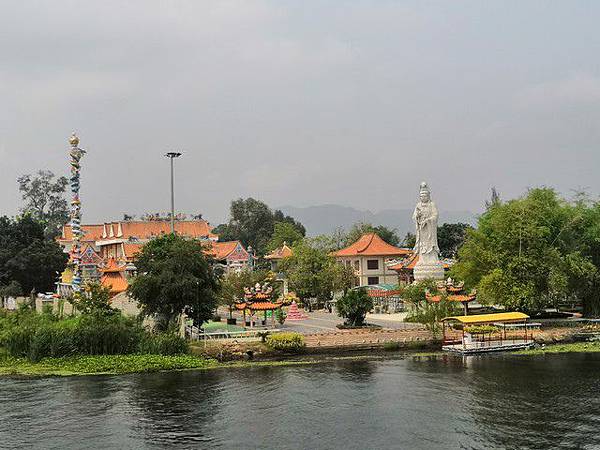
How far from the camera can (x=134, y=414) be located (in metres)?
21.0

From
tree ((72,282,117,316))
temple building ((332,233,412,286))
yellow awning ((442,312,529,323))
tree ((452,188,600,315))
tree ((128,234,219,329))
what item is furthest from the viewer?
temple building ((332,233,412,286))

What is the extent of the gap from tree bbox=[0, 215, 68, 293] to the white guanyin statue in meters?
28.4

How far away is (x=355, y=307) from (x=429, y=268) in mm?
12403

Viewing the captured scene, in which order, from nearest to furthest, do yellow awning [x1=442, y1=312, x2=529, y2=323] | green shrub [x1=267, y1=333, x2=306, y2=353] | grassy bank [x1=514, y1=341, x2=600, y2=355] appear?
grassy bank [x1=514, y1=341, x2=600, y2=355] → green shrub [x1=267, y1=333, x2=306, y2=353] → yellow awning [x1=442, y1=312, x2=529, y2=323]

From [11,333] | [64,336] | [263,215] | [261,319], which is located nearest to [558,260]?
[261,319]

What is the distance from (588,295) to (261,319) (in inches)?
762

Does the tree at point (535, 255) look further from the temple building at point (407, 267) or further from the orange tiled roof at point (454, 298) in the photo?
the temple building at point (407, 267)

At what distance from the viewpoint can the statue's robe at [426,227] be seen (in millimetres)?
49438

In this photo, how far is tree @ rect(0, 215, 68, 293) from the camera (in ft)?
171

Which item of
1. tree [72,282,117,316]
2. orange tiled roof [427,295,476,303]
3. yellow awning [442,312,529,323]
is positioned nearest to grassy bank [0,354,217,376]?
tree [72,282,117,316]

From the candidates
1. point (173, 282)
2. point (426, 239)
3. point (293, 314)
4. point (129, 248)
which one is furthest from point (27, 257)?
point (426, 239)

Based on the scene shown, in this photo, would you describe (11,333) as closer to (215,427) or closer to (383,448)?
(215,427)

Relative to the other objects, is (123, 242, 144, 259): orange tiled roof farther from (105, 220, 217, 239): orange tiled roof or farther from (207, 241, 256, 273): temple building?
(207, 241, 256, 273): temple building

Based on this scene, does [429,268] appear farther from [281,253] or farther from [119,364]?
[119,364]
